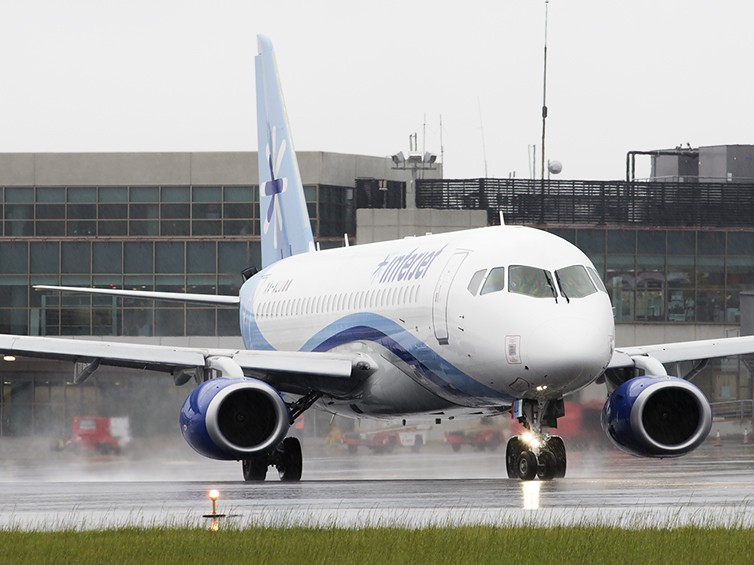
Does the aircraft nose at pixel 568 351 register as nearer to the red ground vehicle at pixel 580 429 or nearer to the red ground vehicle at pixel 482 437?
the red ground vehicle at pixel 482 437

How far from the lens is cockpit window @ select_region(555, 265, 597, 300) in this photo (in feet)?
83.9

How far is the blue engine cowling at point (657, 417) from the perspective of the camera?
87.4 ft

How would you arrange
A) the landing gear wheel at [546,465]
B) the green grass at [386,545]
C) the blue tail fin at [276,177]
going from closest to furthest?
the green grass at [386,545] → the landing gear wheel at [546,465] → the blue tail fin at [276,177]

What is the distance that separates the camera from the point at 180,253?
7169 centimetres

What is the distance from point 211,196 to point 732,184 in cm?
2136

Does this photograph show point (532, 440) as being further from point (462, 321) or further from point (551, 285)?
point (551, 285)

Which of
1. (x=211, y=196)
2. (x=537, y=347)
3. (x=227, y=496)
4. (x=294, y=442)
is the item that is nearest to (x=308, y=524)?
(x=227, y=496)

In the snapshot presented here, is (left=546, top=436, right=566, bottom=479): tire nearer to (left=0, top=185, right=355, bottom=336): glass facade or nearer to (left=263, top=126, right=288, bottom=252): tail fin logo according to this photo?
(left=263, top=126, right=288, bottom=252): tail fin logo

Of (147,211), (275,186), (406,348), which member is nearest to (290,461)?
(406,348)

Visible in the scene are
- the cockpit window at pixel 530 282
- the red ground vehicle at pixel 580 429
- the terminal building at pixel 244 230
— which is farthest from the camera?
the terminal building at pixel 244 230

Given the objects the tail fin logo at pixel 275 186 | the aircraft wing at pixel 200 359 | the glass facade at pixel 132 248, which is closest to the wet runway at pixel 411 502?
the aircraft wing at pixel 200 359

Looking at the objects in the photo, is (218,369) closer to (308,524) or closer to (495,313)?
(495,313)

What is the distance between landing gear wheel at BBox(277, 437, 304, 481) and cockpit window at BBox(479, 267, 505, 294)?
7.72 m

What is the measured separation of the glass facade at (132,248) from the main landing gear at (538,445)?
44.6m
